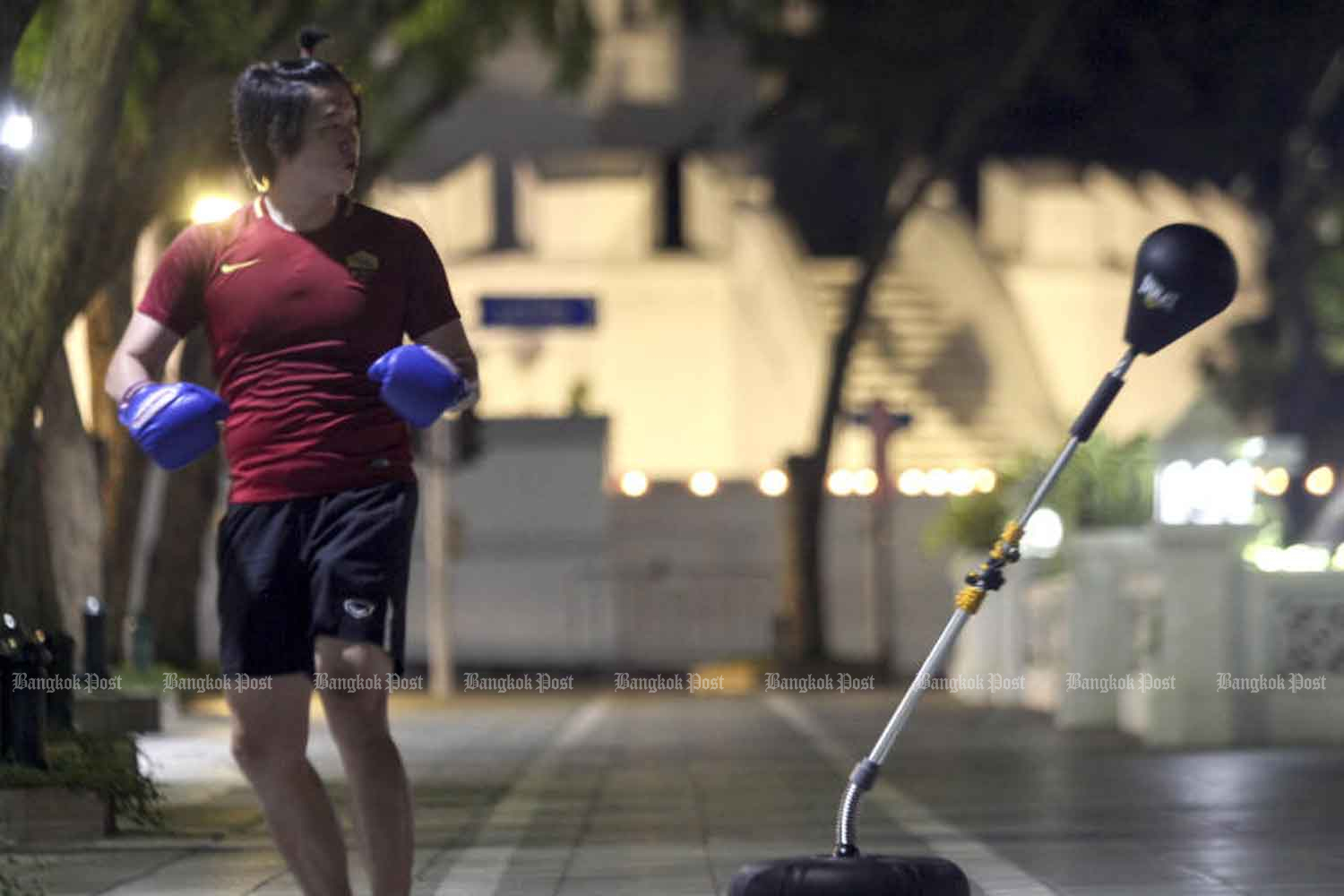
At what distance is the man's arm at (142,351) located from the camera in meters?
7.34

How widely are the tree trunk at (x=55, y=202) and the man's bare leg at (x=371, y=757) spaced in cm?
548

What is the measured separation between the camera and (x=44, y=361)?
495 inches

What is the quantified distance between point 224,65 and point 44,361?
748 cm

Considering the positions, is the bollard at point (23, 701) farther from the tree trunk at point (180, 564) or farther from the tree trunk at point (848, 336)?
the tree trunk at point (848, 336)

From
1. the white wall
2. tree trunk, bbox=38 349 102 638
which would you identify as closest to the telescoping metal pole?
tree trunk, bbox=38 349 102 638

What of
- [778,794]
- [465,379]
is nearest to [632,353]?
Answer: [778,794]

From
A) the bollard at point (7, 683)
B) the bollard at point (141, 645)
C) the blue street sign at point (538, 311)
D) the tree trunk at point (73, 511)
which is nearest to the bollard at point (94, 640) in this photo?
the tree trunk at point (73, 511)

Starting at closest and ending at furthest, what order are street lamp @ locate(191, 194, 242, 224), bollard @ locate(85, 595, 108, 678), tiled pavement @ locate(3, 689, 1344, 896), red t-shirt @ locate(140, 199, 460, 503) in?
red t-shirt @ locate(140, 199, 460, 503) → tiled pavement @ locate(3, 689, 1344, 896) → bollard @ locate(85, 595, 108, 678) → street lamp @ locate(191, 194, 242, 224)

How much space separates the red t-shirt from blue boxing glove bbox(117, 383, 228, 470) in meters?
0.16

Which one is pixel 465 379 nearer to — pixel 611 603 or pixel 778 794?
pixel 778 794

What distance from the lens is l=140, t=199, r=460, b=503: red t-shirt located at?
285 inches

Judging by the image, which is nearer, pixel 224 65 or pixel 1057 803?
pixel 1057 803

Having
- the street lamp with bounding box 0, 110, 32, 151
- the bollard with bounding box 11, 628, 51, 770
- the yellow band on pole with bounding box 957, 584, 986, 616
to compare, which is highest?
the street lamp with bounding box 0, 110, 32, 151

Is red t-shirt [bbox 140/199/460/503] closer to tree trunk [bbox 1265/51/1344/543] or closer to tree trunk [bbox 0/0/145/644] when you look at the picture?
tree trunk [bbox 0/0/145/644]
